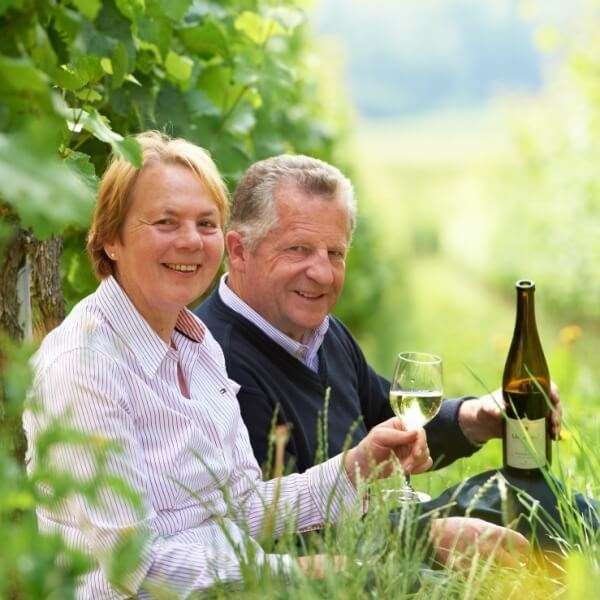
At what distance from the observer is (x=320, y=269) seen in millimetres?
3168

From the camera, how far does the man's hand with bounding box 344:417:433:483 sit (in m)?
2.45

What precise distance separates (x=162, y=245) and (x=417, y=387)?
76cm

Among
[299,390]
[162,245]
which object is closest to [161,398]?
[162,245]

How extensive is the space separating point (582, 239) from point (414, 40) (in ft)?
139

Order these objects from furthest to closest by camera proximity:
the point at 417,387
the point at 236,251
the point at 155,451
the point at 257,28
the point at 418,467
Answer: the point at 257,28 → the point at 236,251 → the point at 417,387 → the point at 418,467 → the point at 155,451

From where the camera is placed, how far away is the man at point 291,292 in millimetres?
3061

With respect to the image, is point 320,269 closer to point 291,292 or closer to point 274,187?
point 291,292

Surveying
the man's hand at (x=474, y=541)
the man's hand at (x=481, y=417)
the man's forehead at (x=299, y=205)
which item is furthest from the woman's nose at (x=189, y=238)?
the man's hand at (x=481, y=417)

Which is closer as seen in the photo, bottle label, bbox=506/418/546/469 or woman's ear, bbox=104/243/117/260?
woman's ear, bbox=104/243/117/260

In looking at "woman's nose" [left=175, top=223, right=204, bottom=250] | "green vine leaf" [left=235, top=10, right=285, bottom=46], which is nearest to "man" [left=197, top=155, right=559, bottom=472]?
"woman's nose" [left=175, top=223, right=204, bottom=250]

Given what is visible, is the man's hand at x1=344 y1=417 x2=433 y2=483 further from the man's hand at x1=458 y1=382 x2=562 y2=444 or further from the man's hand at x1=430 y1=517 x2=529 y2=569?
the man's hand at x1=458 y1=382 x2=562 y2=444

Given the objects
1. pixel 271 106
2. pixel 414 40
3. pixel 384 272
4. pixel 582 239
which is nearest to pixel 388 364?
pixel 384 272

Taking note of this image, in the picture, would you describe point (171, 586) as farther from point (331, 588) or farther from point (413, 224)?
point (413, 224)

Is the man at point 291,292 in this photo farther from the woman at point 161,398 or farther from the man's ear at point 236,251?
the woman at point 161,398
